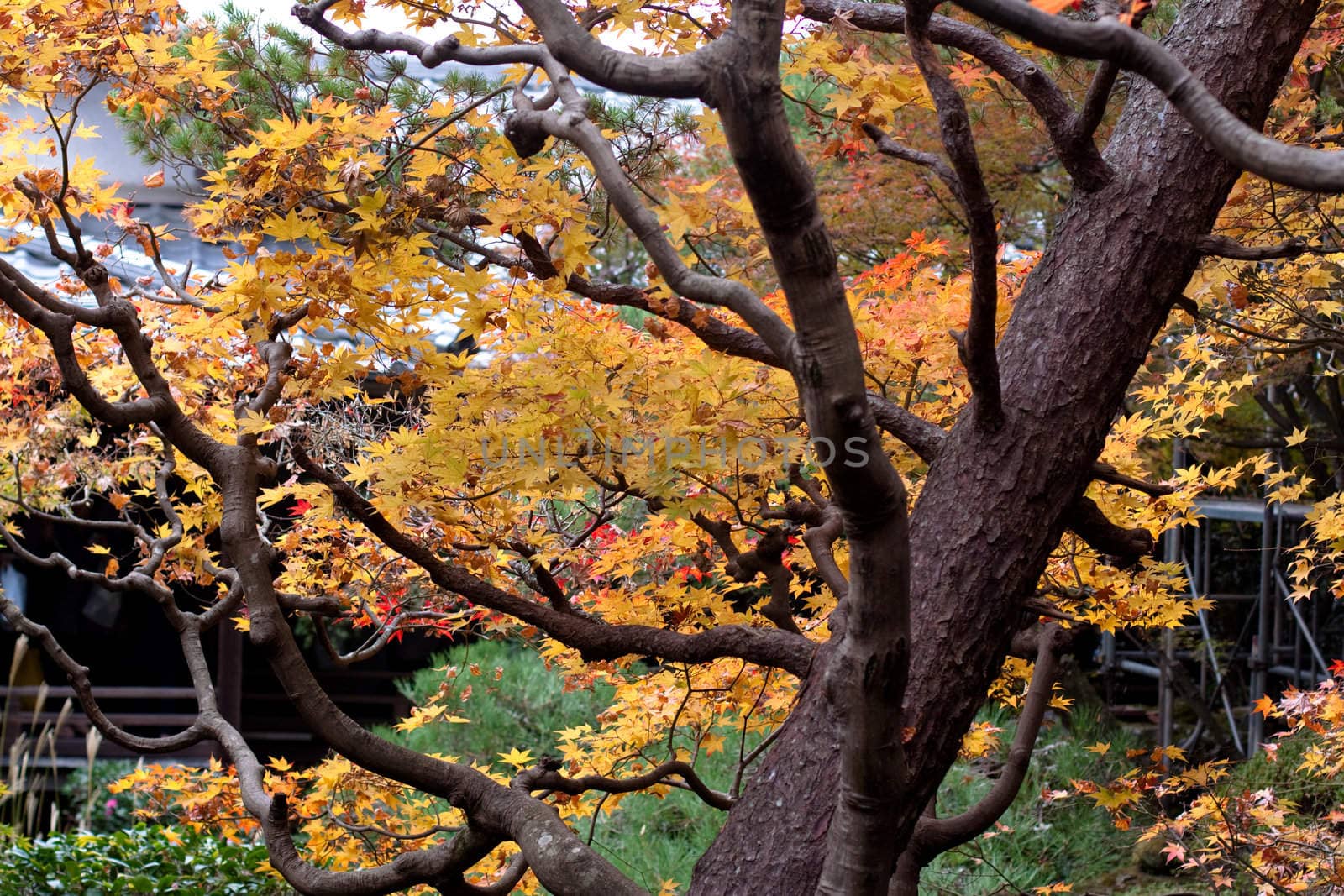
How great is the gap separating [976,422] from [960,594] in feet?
1.02

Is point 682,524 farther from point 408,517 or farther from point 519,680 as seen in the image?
point 519,680

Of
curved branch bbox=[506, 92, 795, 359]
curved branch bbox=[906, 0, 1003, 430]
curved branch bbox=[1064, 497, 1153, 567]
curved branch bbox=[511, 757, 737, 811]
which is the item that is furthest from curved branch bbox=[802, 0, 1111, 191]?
curved branch bbox=[511, 757, 737, 811]

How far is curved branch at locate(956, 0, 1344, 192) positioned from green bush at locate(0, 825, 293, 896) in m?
4.65

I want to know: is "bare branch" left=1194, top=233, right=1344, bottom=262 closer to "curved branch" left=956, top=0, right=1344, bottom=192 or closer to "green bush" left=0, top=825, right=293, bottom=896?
"curved branch" left=956, top=0, right=1344, bottom=192

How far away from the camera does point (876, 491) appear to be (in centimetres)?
136

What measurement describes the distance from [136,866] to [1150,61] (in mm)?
5241

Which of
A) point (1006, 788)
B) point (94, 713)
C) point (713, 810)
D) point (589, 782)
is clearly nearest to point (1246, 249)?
point (1006, 788)

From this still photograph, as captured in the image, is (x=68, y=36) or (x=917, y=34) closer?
(x=917, y=34)

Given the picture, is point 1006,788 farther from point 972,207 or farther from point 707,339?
point 972,207

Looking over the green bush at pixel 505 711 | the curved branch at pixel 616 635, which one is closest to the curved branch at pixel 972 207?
the curved branch at pixel 616 635

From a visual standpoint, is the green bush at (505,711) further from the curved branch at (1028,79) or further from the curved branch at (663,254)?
the curved branch at (663,254)

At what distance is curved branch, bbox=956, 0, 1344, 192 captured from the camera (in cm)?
109

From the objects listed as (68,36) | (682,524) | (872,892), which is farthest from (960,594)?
(68,36)

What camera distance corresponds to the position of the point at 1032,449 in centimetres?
199
